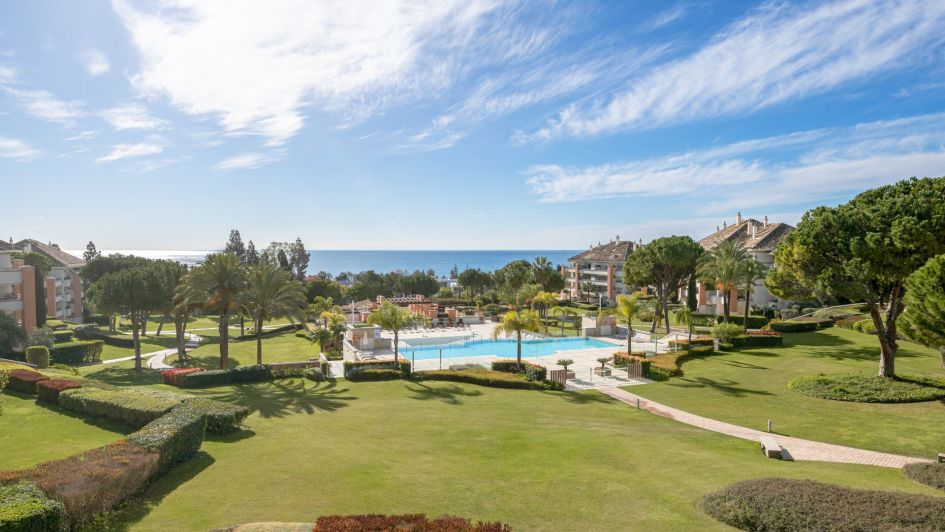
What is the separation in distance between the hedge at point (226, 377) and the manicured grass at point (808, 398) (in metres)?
22.6

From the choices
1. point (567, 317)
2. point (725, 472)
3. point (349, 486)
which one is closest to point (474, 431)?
point (349, 486)

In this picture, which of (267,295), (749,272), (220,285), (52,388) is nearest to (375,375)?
(267,295)

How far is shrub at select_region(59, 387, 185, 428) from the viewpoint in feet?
57.3

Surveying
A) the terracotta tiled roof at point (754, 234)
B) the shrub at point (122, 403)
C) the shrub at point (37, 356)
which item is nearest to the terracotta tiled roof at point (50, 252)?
the shrub at point (37, 356)

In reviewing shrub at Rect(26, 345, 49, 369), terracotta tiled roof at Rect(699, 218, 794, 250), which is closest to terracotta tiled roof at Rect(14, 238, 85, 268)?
shrub at Rect(26, 345, 49, 369)

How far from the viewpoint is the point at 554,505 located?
11.7 metres

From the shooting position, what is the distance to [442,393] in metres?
27.3

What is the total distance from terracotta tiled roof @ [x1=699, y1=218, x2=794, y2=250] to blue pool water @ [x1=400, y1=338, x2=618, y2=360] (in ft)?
78.7

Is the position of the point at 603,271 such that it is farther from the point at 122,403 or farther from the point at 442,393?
the point at 122,403

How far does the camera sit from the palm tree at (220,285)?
33844 mm

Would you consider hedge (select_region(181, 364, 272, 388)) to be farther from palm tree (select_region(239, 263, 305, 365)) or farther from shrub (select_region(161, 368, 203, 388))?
palm tree (select_region(239, 263, 305, 365))

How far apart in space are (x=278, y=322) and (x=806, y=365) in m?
65.6

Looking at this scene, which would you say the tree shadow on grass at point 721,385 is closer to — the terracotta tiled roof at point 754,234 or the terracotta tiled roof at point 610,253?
the terracotta tiled roof at point 754,234

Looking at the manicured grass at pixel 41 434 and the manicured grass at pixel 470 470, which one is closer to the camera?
the manicured grass at pixel 470 470
